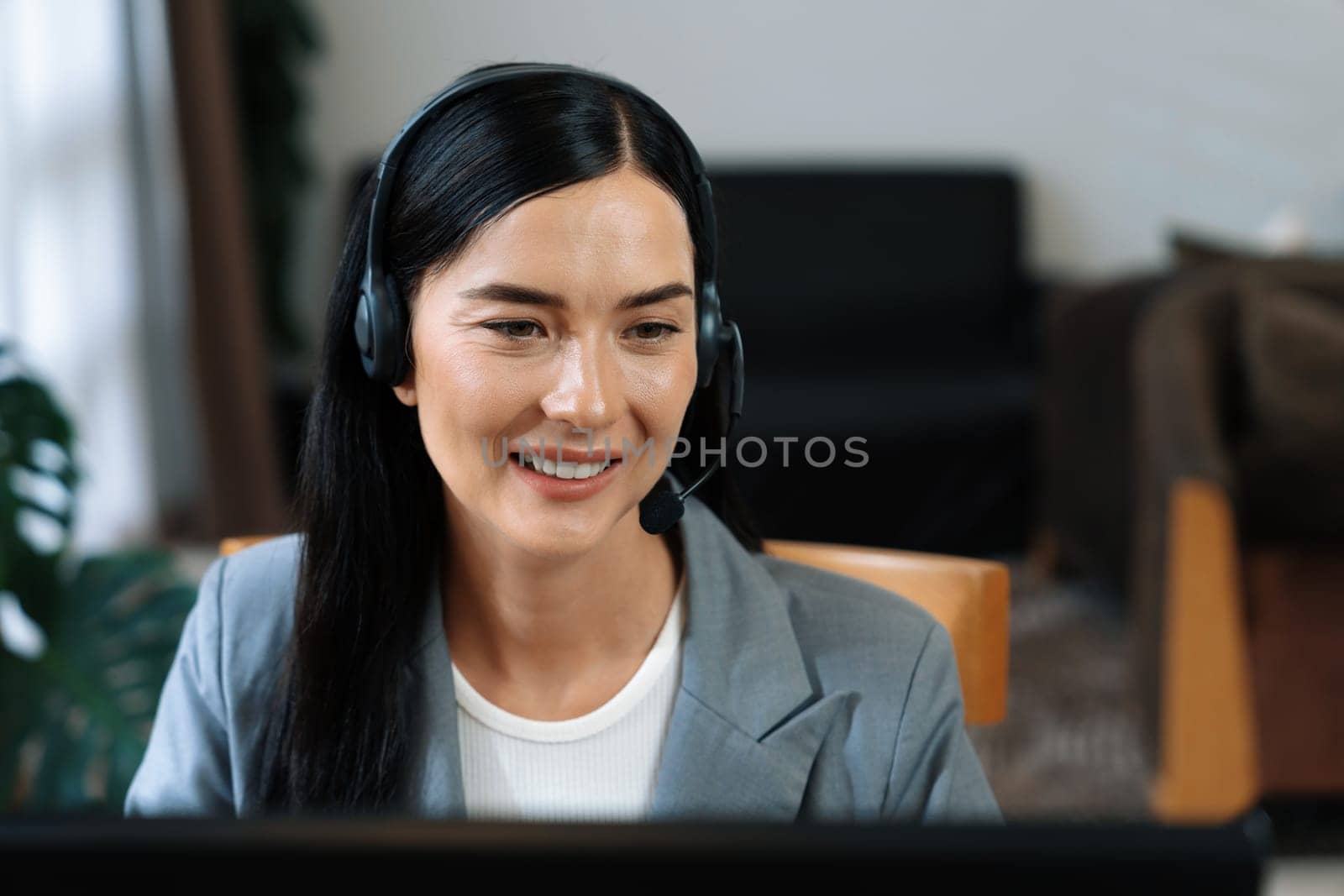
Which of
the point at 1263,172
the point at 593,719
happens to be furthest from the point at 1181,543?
the point at 1263,172

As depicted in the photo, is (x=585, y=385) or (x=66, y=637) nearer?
(x=585, y=385)

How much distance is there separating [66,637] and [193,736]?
954 mm

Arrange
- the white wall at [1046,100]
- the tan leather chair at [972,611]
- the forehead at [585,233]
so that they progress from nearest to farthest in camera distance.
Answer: the forehead at [585,233], the tan leather chair at [972,611], the white wall at [1046,100]

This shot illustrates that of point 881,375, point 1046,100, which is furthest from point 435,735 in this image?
point 1046,100

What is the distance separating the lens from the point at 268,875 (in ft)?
1.10

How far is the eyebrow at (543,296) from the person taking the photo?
A: 2.02 ft

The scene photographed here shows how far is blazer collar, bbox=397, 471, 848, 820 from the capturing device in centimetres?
72

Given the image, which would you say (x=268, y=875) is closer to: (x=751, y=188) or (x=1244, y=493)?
(x=1244, y=493)

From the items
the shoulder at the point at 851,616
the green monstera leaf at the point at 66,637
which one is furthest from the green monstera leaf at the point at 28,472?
the shoulder at the point at 851,616

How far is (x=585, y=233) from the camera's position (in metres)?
0.61

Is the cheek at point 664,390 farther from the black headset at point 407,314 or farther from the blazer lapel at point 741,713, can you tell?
the blazer lapel at point 741,713

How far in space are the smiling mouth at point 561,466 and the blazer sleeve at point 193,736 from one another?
25 centimetres

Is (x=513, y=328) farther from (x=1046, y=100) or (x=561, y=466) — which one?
(x=1046, y=100)

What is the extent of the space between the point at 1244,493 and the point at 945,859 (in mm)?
1830
